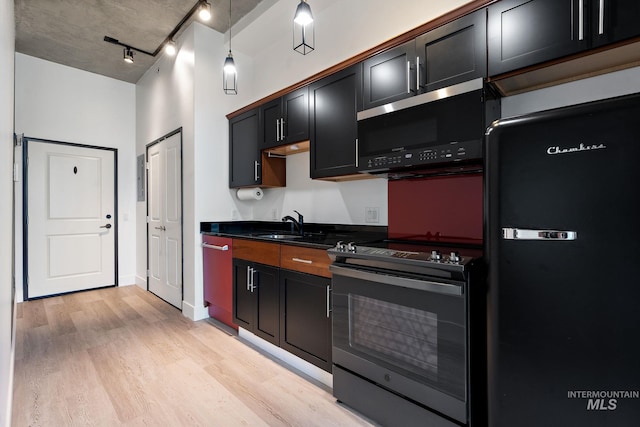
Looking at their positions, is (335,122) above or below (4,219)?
above

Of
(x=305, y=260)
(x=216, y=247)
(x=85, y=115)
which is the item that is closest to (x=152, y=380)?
(x=216, y=247)

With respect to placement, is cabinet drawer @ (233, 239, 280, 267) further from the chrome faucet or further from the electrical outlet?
the electrical outlet

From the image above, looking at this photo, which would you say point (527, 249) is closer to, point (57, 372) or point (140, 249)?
point (57, 372)

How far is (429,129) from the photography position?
1.79m

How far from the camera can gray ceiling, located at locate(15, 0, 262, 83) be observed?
3.06m

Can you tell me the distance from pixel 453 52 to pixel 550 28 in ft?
1.45

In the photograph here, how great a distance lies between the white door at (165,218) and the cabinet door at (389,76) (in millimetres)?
2529

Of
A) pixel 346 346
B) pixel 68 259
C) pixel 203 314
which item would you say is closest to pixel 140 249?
pixel 68 259

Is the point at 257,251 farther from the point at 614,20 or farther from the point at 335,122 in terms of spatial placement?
the point at 614,20

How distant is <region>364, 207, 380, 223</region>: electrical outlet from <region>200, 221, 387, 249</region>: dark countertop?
0.06m

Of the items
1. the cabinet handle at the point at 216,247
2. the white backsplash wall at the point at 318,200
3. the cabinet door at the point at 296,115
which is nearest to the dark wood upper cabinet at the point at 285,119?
the cabinet door at the point at 296,115

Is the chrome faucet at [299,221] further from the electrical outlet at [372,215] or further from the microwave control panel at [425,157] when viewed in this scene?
the microwave control panel at [425,157]

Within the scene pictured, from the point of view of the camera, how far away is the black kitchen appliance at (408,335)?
4.43ft

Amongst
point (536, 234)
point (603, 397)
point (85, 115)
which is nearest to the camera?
point (603, 397)
